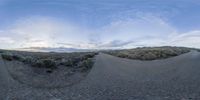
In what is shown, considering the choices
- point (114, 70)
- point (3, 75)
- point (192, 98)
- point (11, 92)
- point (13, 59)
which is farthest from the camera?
point (13, 59)

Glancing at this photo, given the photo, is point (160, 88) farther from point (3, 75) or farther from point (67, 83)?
point (3, 75)

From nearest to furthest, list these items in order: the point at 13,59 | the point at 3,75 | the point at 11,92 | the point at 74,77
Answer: the point at 11,92, the point at 3,75, the point at 74,77, the point at 13,59

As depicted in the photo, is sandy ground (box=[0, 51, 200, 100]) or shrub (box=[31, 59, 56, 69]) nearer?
sandy ground (box=[0, 51, 200, 100])

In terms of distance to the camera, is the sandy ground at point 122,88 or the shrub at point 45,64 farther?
the shrub at point 45,64

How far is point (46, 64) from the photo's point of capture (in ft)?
104

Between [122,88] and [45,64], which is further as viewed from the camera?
[45,64]

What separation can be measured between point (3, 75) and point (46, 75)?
5.29 meters

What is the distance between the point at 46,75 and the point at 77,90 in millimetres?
8238

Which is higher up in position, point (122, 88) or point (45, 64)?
point (45, 64)

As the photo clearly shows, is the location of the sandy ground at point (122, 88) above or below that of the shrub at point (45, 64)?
below

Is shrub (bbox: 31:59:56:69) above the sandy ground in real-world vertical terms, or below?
above

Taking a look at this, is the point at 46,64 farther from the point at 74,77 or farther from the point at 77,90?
the point at 77,90

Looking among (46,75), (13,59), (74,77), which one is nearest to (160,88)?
(74,77)

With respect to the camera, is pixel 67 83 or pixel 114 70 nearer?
pixel 67 83
